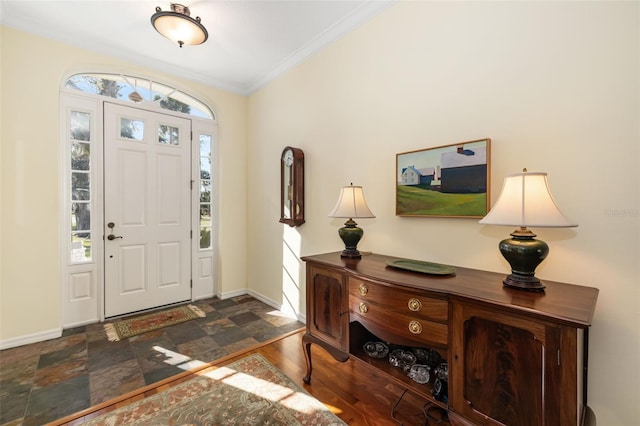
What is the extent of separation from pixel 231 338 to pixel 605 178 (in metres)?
2.95

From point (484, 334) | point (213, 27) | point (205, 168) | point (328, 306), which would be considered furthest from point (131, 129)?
Result: point (484, 334)

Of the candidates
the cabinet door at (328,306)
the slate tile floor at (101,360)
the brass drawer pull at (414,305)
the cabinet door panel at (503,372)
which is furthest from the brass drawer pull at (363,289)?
the slate tile floor at (101,360)

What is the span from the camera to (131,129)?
3146 millimetres

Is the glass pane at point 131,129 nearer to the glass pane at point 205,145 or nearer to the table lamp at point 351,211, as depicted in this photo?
the glass pane at point 205,145

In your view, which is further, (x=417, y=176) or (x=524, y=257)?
(x=417, y=176)

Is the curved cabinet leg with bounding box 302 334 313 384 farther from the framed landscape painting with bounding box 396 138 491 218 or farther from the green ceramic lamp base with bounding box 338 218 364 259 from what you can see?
the framed landscape painting with bounding box 396 138 491 218

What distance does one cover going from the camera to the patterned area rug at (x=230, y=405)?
161 centimetres

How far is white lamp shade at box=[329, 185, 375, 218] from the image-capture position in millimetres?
1987

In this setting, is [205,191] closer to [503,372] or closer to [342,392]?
[342,392]

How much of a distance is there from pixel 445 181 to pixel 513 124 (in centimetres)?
48

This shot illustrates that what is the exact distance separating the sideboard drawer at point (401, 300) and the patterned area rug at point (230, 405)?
767mm

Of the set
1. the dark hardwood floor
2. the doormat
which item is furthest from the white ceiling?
the doormat

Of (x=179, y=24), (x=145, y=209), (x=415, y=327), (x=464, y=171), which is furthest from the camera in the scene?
(x=145, y=209)

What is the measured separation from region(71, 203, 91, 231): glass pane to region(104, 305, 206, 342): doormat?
105 centimetres
